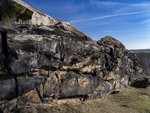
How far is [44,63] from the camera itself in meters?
15.1

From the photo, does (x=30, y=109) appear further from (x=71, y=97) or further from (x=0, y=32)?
(x=0, y=32)

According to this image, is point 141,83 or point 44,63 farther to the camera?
point 141,83

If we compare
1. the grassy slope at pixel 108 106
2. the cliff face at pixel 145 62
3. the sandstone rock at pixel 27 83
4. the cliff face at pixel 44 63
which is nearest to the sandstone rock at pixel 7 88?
the cliff face at pixel 44 63

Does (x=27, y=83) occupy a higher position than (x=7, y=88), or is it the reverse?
(x=27, y=83)

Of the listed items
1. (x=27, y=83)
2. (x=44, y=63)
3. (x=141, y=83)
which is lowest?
(x=141, y=83)

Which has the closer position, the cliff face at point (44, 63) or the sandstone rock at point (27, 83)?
the cliff face at point (44, 63)

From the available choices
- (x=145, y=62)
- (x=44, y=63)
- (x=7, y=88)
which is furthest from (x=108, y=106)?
(x=145, y=62)

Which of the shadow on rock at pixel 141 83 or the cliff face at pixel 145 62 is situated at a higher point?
the cliff face at pixel 145 62

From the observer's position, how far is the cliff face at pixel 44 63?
12781mm

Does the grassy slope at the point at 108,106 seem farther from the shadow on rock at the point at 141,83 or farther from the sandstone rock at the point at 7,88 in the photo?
the shadow on rock at the point at 141,83

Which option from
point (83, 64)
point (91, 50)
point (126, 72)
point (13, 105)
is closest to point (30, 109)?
point (13, 105)

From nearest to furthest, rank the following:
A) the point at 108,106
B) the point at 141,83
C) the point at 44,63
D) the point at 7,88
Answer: the point at 7,88, the point at 44,63, the point at 108,106, the point at 141,83

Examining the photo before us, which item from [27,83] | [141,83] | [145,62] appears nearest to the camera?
[27,83]

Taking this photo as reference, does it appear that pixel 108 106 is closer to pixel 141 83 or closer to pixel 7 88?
pixel 7 88
